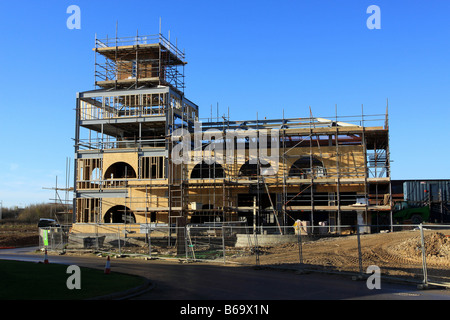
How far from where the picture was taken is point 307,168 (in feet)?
122

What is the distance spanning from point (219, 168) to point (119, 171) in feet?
34.1

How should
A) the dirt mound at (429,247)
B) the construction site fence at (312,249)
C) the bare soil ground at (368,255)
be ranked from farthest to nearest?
the dirt mound at (429,247)
the bare soil ground at (368,255)
the construction site fence at (312,249)

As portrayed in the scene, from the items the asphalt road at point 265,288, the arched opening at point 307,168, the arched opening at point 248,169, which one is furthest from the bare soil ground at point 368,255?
the arched opening at point 248,169

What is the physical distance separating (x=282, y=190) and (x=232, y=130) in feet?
21.9

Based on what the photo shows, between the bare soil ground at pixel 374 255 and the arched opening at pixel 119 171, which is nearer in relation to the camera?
the bare soil ground at pixel 374 255

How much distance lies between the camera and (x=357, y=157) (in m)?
36.9

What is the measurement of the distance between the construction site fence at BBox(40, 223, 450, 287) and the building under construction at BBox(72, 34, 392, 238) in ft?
10.2

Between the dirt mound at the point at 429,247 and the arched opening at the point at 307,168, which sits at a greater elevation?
the arched opening at the point at 307,168

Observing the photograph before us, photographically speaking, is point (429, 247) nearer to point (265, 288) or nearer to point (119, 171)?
point (265, 288)

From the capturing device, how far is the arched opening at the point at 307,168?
122 feet

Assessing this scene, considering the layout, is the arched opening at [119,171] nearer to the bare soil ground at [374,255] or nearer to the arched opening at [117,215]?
the arched opening at [117,215]

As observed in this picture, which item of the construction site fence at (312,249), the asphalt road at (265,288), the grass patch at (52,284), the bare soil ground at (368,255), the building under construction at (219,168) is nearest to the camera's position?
the grass patch at (52,284)

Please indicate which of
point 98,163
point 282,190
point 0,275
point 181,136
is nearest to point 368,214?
point 282,190

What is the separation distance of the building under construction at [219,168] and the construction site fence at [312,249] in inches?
123
